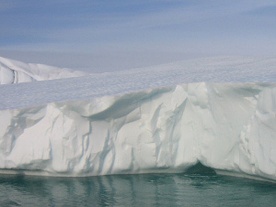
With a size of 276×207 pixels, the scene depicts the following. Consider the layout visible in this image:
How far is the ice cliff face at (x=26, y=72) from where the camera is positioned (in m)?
26.2

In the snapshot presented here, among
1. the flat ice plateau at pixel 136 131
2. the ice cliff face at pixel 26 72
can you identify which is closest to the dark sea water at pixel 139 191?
the flat ice plateau at pixel 136 131

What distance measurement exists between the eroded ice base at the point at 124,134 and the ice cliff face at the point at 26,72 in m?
16.8

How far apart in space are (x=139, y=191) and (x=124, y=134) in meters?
1.29

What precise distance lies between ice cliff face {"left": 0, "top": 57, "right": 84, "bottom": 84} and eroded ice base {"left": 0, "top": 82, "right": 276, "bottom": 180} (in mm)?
16805

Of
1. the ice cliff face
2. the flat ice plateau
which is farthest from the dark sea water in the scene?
the ice cliff face

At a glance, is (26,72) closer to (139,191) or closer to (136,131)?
(136,131)

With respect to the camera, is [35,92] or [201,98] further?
[35,92]

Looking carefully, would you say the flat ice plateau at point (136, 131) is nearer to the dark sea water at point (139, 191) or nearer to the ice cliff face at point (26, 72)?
the dark sea water at point (139, 191)

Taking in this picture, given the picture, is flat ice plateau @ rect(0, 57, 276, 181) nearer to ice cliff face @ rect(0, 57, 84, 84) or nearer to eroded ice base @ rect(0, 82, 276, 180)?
eroded ice base @ rect(0, 82, 276, 180)

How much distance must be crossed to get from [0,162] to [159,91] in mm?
3335

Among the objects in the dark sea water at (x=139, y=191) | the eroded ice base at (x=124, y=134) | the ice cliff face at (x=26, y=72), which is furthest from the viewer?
the ice cliff face at (x=26, y=72)

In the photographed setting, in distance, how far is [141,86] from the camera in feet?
33.0

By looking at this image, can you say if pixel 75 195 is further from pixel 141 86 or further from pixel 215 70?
pixel 215 70

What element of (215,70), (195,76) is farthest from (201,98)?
(215,70)
